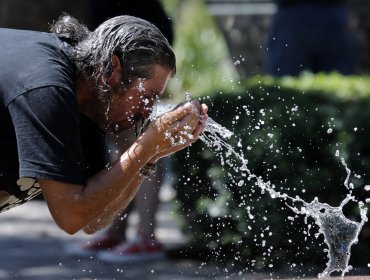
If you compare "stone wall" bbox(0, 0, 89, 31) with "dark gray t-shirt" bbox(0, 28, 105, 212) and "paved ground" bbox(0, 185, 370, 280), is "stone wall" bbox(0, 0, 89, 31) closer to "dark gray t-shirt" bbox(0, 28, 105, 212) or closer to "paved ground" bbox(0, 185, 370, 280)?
"paved ground" bbox(0, 185, 370, 280)

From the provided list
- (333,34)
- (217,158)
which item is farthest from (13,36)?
(333,34)

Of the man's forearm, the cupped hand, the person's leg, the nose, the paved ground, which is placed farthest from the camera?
the person's leg

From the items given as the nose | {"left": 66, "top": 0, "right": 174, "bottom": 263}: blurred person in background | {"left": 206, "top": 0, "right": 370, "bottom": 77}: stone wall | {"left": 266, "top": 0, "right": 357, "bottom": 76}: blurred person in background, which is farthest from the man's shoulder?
{"left": 206, "top": 0, "right": 370, "bottom": 77}: stone wall

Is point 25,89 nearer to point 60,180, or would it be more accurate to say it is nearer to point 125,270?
point 60,180

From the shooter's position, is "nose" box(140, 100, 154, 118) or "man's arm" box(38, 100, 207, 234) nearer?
"man's arm" box(38, 100, 207, 234)

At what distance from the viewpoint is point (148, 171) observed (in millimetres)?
3361

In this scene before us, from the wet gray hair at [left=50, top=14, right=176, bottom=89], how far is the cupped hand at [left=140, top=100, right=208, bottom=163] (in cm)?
15

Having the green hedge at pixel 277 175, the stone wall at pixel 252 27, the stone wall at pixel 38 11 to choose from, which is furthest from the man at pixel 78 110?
the stone wall at pixel 252 27

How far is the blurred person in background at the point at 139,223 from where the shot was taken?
20.1 ft

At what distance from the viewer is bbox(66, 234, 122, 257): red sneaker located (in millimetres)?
6359

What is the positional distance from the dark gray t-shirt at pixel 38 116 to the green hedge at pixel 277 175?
8.34ft

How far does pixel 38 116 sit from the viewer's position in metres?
3.04

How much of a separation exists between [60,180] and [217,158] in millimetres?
2700

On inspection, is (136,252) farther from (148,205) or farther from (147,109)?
(147,109)
